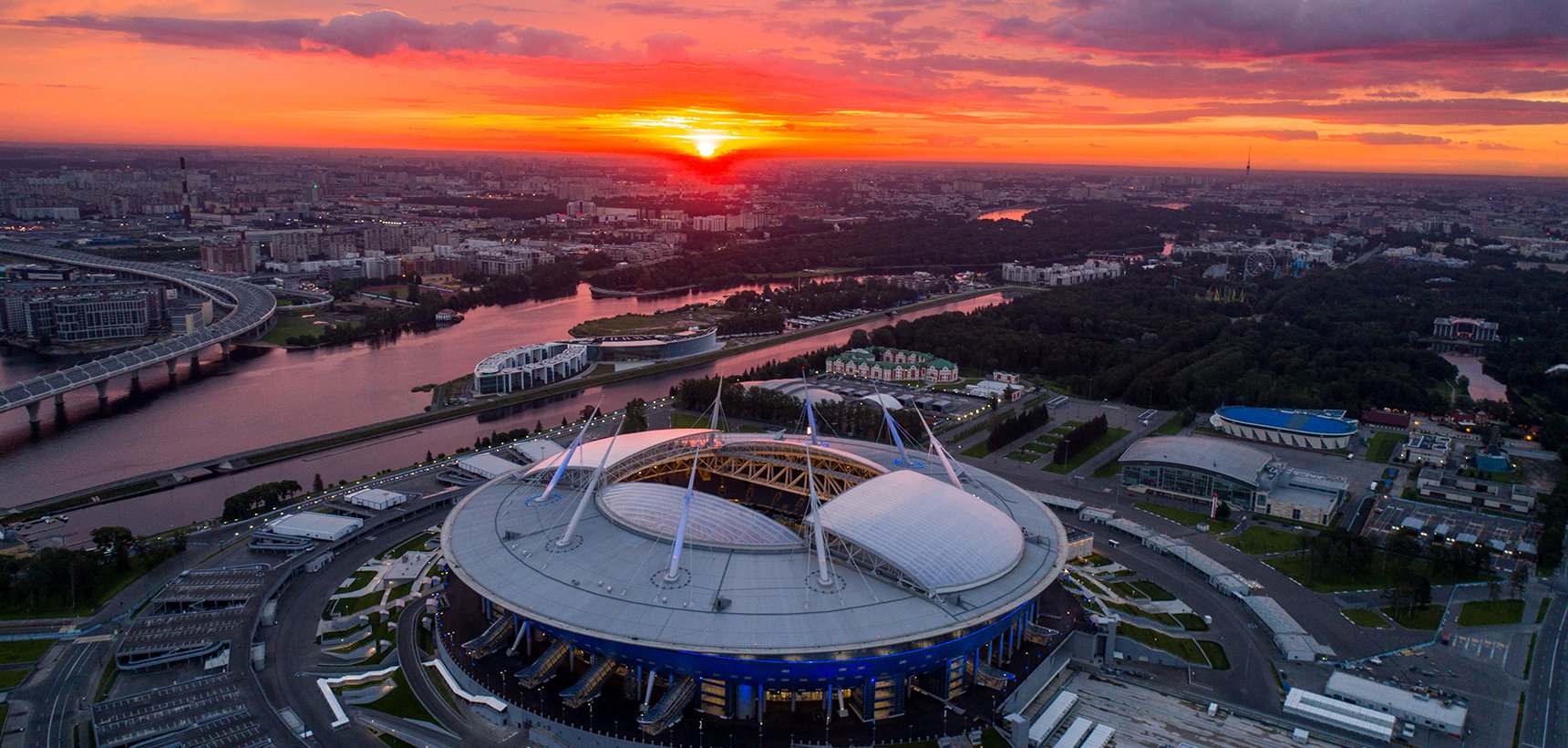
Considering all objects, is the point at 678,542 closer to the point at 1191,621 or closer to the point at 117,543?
the point at 1191,621

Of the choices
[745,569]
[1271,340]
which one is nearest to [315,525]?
[745,569]

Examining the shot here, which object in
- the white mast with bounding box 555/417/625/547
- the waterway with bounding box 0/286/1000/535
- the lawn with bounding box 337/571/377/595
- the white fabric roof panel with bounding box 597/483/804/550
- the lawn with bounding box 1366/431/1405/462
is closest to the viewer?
the white fabric roof panel with bounding box 597/483/804/550

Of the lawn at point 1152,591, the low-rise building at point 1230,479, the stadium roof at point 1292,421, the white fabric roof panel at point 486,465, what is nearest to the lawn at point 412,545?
the white fabric roof panel at point 486,465

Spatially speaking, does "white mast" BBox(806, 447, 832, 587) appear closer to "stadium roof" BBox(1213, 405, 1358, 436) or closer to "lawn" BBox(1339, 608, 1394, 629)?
"lawn" BBox(1339, 608, 1394, 629)

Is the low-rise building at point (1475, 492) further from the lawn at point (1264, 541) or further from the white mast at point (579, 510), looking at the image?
the white mast at point (579, 510)

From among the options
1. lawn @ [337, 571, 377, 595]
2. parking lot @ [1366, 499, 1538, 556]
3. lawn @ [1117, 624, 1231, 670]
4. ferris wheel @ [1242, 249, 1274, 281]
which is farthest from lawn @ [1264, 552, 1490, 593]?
ferris wheel @ [1242, 249, 1274, 281]

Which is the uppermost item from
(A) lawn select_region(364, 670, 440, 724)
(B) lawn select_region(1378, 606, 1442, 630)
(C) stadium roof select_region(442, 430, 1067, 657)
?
(C) stadium roof select_region(442, 430, 1067, 657)

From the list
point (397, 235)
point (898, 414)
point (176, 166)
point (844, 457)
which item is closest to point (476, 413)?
point (898, 414)
